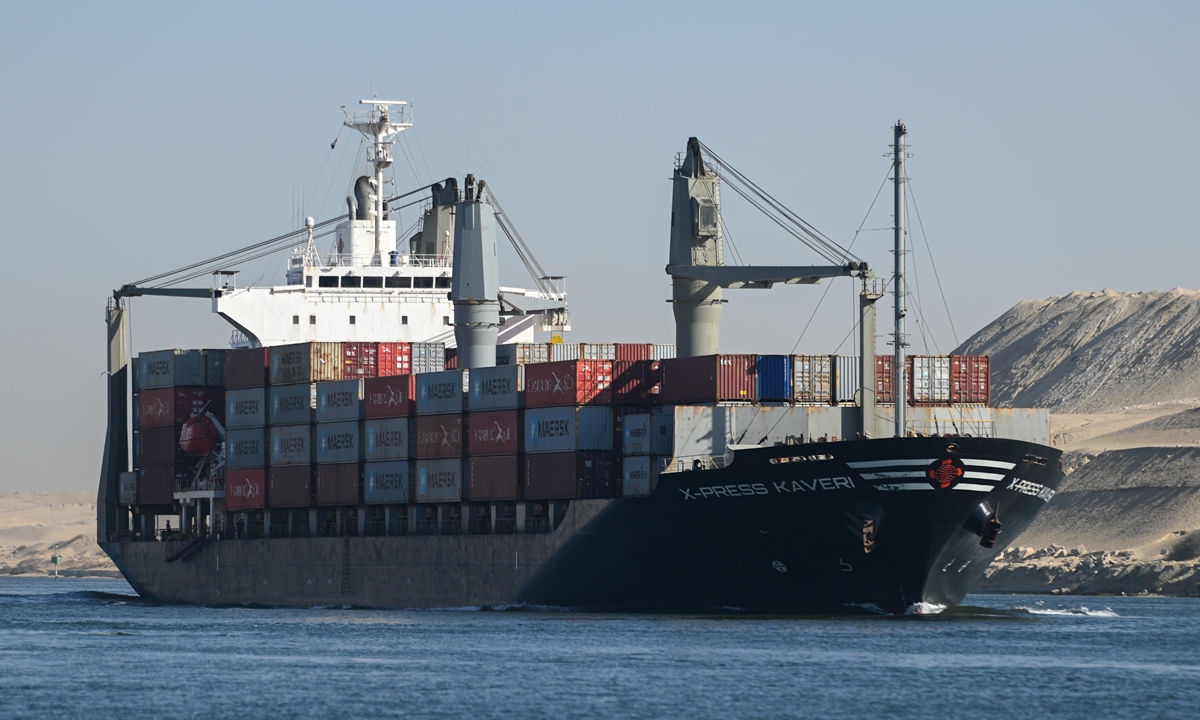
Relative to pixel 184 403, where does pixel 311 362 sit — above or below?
above

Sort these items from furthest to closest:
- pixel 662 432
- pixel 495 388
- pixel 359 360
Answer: pixel 359 360 → pixel 495 388 → pixel 662 432

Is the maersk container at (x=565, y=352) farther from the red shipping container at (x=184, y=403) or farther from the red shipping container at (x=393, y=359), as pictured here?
the red shipping container at (x=184, y=403)

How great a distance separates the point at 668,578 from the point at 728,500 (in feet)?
11.7

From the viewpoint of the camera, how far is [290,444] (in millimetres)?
61281

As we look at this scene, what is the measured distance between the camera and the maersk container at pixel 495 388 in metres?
53.6

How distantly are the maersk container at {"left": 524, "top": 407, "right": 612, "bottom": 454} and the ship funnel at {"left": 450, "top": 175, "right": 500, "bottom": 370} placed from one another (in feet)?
24.2

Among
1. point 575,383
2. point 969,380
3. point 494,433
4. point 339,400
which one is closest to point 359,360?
point 339,400

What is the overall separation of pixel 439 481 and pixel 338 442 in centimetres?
500

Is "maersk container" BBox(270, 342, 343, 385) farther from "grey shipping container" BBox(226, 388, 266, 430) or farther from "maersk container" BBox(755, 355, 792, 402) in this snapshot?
"maersk container" BBox(755, 355, 792, 402)

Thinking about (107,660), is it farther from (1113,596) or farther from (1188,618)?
(1113,596)

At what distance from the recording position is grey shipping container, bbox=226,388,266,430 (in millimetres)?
62281

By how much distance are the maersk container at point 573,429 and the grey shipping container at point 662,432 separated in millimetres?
1817

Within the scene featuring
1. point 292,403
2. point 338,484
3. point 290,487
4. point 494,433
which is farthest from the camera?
point 290,487

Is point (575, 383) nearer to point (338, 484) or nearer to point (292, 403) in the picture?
point (338, 484)
